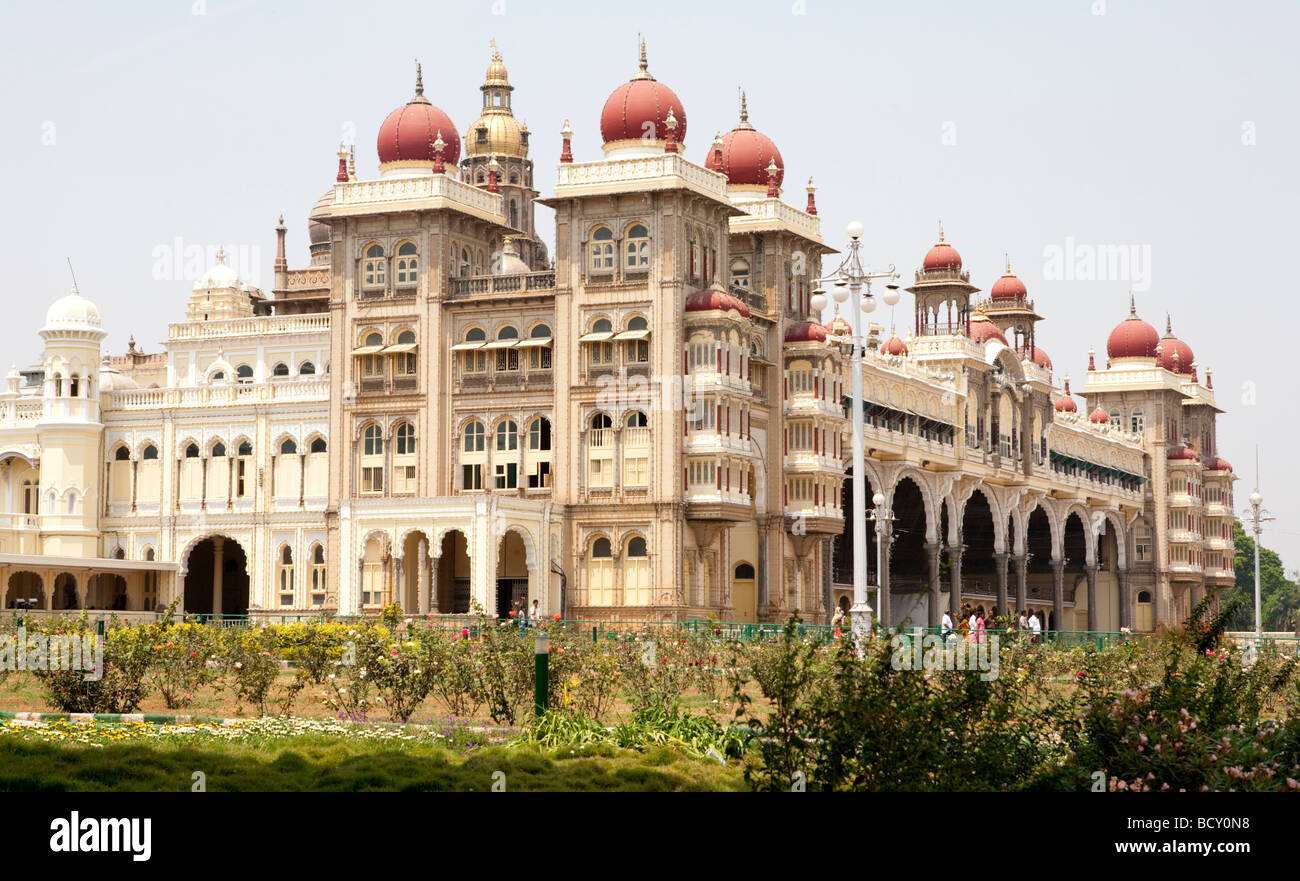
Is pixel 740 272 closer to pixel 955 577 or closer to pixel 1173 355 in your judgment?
pixel 955 577

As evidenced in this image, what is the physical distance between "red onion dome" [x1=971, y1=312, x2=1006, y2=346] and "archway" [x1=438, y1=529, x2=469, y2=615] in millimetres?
33798

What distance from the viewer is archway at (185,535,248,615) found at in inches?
2992

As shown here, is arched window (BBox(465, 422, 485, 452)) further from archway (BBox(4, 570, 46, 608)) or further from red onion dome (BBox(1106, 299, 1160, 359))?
red onion dome (BBox(1106, 299, 1160, 359))

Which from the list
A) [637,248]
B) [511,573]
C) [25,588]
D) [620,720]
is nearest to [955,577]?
[511,573]

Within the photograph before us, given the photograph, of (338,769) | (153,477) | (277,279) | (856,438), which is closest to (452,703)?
(338,769)

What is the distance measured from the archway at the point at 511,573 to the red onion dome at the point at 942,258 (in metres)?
33.3

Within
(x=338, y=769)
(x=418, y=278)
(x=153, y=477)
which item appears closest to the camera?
(x=338, y=769)

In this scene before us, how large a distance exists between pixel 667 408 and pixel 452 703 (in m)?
32.7

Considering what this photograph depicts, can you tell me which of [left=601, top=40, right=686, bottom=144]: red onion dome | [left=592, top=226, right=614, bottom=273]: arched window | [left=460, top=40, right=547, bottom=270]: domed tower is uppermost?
[left=460, top=40, right=547, bottom=270]: domed tower

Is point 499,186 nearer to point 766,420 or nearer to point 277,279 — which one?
point 277,279

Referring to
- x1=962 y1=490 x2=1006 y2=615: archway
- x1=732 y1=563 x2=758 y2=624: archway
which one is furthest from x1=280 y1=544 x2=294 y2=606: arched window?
x1=962 y1=490 x2=1006 y2=615: archway

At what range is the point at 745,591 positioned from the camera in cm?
6781

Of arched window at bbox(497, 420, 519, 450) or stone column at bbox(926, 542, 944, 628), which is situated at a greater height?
arched window at bbox(497, 420, 519, 450)

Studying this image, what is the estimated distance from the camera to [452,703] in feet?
97.7
